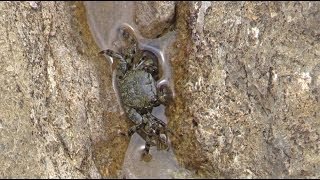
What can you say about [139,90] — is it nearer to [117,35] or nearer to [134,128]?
[134,128]

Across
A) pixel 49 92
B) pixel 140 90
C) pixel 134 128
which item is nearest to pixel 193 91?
pixel 140 90

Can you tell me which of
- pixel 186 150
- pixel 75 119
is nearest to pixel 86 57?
pixel 75 119

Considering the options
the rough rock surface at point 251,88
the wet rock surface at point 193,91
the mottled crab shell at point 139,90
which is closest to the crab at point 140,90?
the mottled crab shell at point 139,90

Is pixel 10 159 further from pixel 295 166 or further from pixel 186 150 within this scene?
pixel 295 166

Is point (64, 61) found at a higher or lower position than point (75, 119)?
higher

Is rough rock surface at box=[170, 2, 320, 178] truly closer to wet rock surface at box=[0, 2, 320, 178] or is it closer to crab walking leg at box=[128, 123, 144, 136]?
wet rock surface at box=[0, 2, 320, 178]

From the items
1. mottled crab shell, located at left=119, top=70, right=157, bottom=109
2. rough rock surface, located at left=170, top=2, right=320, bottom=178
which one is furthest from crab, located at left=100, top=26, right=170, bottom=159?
rough rock surface, located at left=170, top=2, right=320, bottom=178
